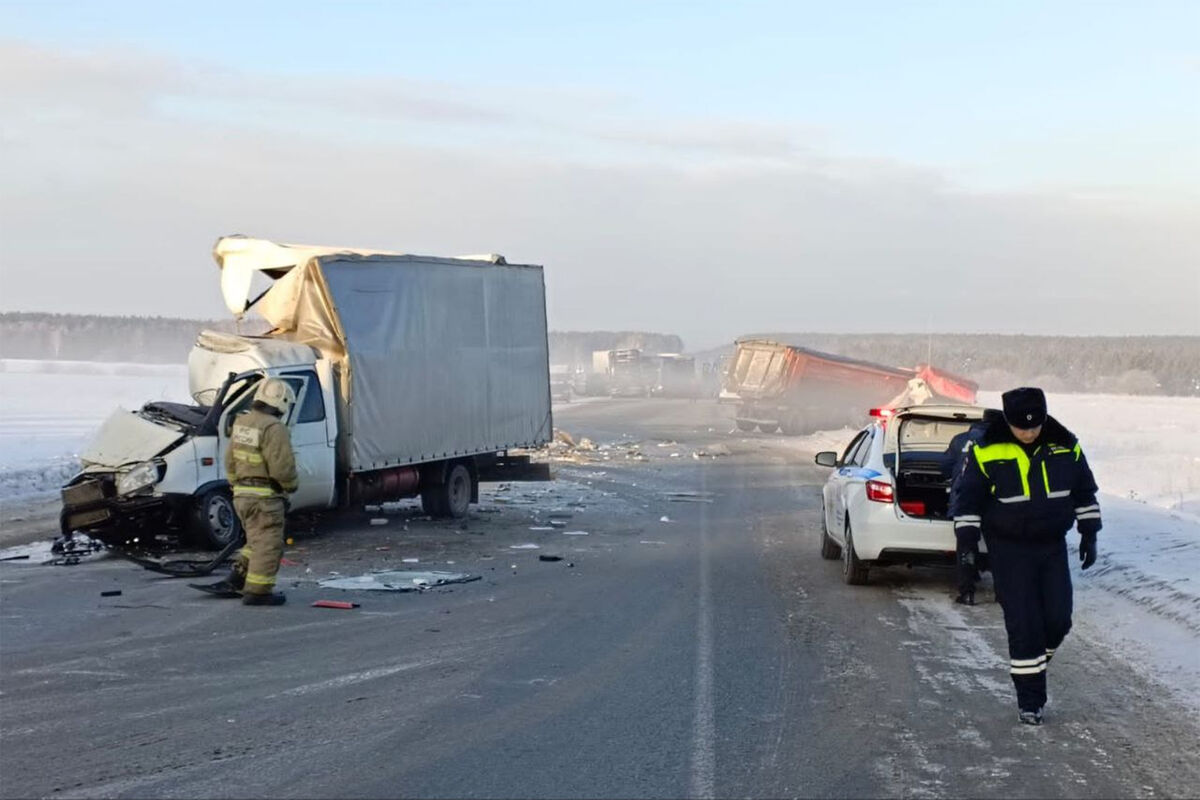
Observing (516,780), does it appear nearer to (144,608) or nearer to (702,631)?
(702,631)

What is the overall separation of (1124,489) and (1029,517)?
17663 mm

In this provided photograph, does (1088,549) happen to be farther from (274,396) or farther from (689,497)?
(689,497)

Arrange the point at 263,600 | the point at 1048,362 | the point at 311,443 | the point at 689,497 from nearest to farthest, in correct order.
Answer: the point at 263,600, the point at 311,443, the point at 689,497, the point at 1048,362

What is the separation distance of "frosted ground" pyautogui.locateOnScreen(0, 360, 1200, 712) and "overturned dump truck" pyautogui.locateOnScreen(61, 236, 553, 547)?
597 centimetres

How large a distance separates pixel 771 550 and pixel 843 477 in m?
2.44

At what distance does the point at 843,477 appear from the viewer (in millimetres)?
13016

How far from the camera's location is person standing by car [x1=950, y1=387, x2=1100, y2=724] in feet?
23.6

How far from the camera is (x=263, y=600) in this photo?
10.9 m

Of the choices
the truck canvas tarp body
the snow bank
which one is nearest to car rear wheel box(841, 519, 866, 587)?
the truck canvas tarp body

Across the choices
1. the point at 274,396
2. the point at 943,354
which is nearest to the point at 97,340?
the point at 943,354

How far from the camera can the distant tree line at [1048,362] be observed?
9612 cm

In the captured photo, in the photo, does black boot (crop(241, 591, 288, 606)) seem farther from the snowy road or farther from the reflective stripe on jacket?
the reflective stripe on jacket

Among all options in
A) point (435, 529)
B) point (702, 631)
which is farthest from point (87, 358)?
point (702, 631)

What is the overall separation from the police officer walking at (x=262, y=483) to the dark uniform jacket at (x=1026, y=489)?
5.82 meters
